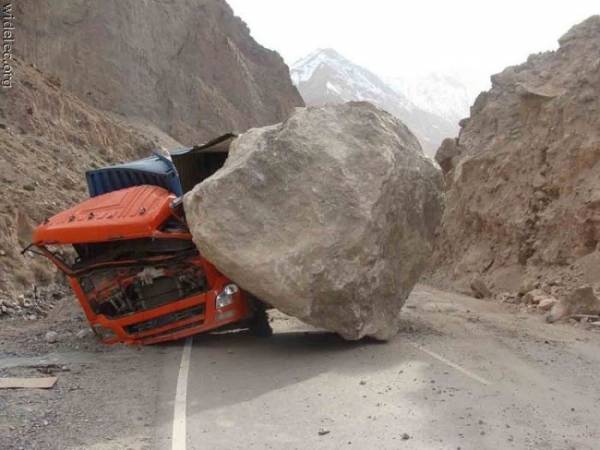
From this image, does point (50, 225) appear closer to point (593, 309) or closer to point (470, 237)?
point (593, 309)

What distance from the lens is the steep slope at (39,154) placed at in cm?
1373

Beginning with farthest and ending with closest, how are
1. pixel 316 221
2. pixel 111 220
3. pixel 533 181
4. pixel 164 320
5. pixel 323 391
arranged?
pixel 533 181 < pixel 164 320 < pixel 111 220 < pixel 316 221 < pixel 323 391

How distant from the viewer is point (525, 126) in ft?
55.7

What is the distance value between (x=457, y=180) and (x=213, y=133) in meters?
32.2

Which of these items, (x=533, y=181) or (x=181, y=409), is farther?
(x=533, y=181)

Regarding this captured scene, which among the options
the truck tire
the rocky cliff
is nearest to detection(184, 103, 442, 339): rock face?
the truck tire

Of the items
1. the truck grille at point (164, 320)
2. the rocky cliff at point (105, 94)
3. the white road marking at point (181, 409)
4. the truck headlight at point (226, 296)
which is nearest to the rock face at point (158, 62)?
the rocky cliff at point (105, 94)

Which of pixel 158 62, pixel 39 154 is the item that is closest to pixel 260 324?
pixel 39 154

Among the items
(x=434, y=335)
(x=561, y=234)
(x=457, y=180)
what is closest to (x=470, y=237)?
(x=457, y=180)

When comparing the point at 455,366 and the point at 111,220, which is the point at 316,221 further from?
the point at 111,220

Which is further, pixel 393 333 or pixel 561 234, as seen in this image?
pixel 561 234

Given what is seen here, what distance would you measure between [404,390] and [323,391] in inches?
30.6

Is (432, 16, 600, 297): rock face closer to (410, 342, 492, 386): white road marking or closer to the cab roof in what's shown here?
(410, 342, 492, 386): white road marking

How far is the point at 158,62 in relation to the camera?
4606 cm
